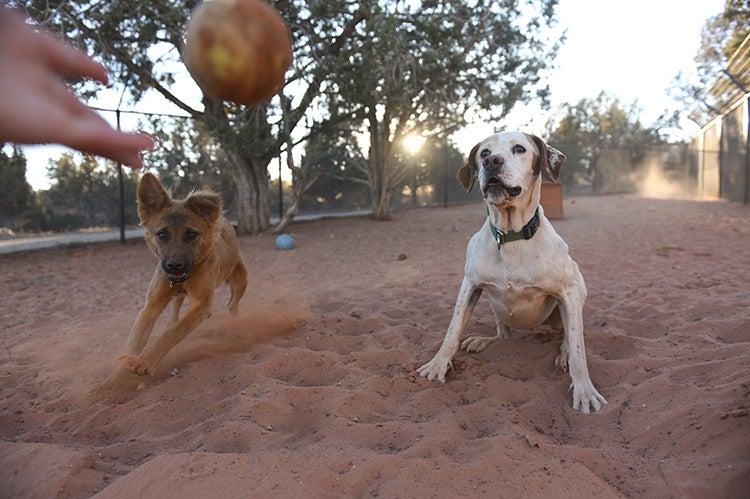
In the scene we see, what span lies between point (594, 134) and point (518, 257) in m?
41.6

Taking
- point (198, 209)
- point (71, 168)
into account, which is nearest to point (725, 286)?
point (198, 209)

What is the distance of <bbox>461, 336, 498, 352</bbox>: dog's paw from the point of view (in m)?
4.64

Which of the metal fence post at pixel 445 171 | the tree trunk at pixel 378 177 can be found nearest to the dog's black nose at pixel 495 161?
the tree trunk at pixel 378 177

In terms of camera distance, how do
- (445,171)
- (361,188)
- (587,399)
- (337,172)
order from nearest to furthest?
(587,399), (337,172), (445,171), (361,188)

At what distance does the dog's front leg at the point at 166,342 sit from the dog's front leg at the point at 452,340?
178cm

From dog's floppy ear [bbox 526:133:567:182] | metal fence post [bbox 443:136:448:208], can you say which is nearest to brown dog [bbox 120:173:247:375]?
dog's floppy ear [bbox 526:133:567:182]

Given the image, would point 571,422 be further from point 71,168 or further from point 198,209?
point 71,168

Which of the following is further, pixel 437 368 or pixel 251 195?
pixel 251 195

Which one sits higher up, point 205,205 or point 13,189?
point 13,189

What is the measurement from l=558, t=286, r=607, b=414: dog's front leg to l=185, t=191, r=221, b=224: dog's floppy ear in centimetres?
288

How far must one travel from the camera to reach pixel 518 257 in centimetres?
402

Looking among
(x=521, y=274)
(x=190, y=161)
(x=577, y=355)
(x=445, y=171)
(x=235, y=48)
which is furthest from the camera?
(x=445, y=171)

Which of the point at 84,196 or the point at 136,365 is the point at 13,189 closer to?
the point at 84,196

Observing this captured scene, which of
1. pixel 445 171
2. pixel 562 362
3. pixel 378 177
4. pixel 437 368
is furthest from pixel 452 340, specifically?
pixel 445 171
